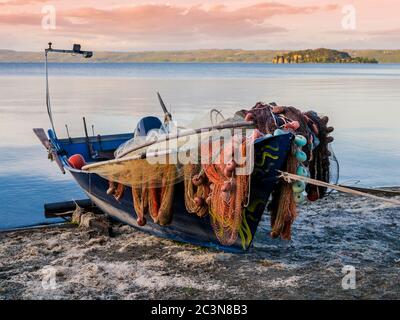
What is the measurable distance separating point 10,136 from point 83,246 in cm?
1385

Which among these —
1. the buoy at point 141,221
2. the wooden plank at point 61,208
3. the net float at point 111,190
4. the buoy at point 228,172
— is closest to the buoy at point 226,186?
the buoy at point 228,172

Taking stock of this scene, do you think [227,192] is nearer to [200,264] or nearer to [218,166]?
[218,166]

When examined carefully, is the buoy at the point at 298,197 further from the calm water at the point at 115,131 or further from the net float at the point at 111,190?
the calm water at the point at 115,131

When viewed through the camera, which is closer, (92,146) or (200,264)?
(200,264)

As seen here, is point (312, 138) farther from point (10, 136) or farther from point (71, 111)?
point (71, 111)

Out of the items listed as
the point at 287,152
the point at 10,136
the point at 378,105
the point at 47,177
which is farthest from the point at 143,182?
the point at 378,105

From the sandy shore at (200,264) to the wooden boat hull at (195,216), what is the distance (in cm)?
21

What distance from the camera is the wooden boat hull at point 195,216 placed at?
713cm

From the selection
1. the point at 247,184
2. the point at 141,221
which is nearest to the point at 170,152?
the point at 247,184

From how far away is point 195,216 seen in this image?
26.8 feet

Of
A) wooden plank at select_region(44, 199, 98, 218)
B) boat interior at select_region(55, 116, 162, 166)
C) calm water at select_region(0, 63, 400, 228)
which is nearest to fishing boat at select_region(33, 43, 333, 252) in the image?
wooden plank at select_region(44, 199, 98, 218)

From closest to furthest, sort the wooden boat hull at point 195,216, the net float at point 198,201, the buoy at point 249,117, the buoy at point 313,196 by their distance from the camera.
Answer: the wooden boat hull at point 195,216 < the net float at point 198,201 < the buoy at point 249,117 < the buoy at point 313,196

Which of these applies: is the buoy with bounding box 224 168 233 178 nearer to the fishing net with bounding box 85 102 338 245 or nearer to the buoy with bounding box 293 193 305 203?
the fishing net with bounding box 85 102 338 245

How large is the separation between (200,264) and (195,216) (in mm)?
674
